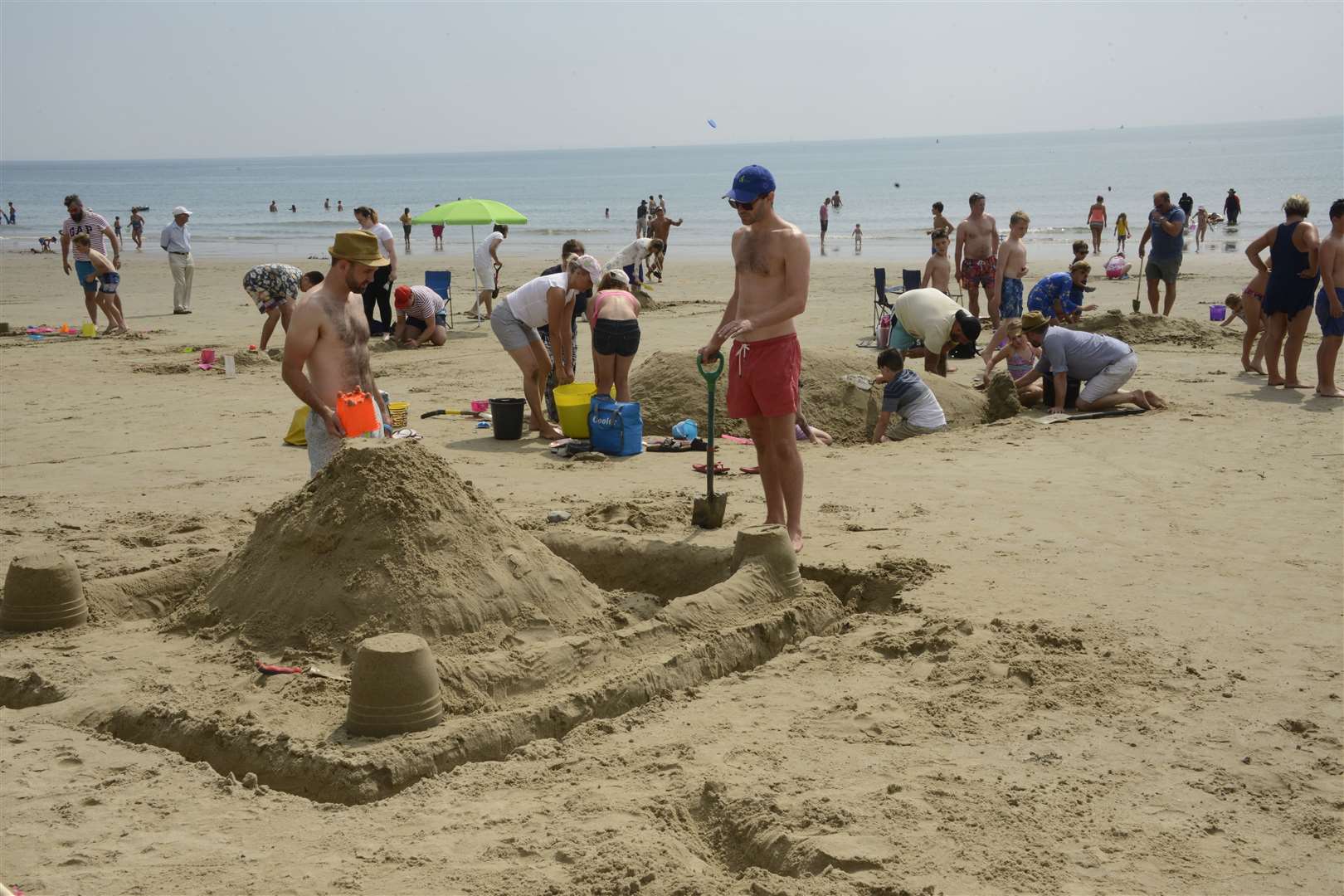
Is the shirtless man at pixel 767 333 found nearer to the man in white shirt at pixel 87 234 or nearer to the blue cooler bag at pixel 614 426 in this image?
the blue cooler bag at pixel 614 426

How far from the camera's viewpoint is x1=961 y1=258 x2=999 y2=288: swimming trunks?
13.2m

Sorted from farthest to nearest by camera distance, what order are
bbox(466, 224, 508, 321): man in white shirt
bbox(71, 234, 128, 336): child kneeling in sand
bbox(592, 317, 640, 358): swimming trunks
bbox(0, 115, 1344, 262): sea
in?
bbox(0, 115, 1344, 262): sea
bbox(466, 224, 508, 321): man in white shirt
bbox(71, 234, 128, 336): child kneeling in sand
bbox(592, 317, 640, 358): swimming trunks

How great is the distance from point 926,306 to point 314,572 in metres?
7.49

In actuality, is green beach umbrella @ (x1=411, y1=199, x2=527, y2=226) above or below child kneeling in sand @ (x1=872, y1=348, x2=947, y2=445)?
above

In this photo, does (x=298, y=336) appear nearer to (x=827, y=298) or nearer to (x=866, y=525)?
(x=866, y=525)

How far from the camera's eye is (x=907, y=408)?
9.26 meters

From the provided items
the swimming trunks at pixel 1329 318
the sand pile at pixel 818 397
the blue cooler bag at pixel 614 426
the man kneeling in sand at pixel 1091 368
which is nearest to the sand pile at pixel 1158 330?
the swimming trunks at pixel 1329 318

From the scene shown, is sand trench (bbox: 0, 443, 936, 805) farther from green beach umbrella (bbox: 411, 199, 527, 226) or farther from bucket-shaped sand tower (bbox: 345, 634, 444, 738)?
green beach umbrella (bbox: 411, 199, 527, 226)

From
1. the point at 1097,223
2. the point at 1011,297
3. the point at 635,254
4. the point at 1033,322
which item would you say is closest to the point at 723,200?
the point at 1097,223

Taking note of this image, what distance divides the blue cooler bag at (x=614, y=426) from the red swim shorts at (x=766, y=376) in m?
2.65

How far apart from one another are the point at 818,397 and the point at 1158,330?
571cm

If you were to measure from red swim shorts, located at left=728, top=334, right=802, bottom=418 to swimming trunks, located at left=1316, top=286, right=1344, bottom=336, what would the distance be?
5.75 m

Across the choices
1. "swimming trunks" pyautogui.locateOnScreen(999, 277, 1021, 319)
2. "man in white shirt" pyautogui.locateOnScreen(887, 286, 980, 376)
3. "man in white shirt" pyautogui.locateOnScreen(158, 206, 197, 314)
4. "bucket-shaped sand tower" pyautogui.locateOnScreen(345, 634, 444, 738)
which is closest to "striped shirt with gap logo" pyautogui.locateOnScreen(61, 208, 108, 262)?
"man in white shirt" pyautogui.locateOnScreen(158, 206, 197, 314)

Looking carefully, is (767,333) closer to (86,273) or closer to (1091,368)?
(1091,368)
